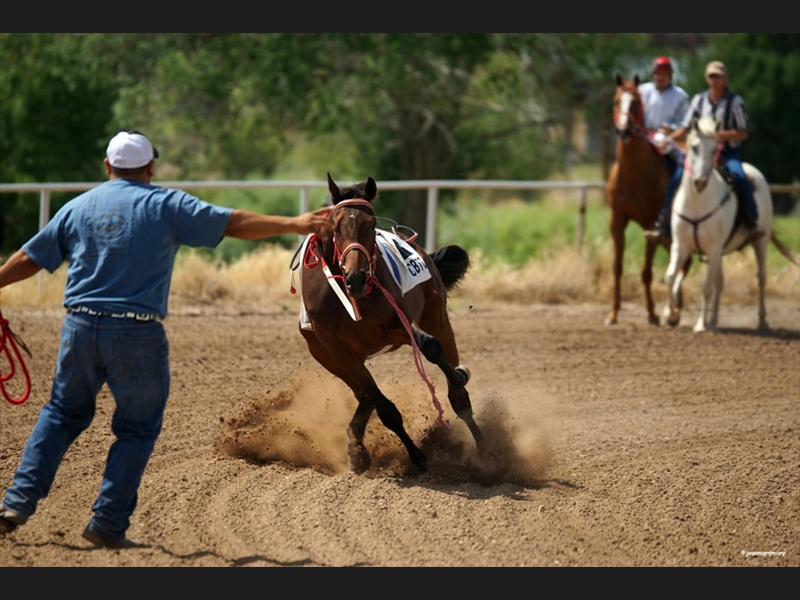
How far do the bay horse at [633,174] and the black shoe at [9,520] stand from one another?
28.8 ft

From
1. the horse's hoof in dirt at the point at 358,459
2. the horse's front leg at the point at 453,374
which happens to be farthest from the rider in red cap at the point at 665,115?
the horse's hoof in dirt at the point at 358,459

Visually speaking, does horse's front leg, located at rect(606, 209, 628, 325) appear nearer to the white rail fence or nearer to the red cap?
the white rail fence

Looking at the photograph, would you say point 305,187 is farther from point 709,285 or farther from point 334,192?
point 334,192

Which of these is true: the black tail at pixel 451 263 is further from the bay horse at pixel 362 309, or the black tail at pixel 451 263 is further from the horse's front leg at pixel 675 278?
the horse's front leg at pixel 675 278

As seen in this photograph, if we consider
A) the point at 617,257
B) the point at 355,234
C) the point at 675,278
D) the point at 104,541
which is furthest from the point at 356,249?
the point at 617,257

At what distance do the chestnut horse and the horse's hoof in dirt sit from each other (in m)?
6.71

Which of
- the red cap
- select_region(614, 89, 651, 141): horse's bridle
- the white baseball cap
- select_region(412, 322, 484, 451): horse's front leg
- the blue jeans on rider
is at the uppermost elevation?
the red cap

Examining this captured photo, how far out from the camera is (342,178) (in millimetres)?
22375

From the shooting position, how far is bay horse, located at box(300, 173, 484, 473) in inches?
216

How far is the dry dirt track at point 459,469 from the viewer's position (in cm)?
492

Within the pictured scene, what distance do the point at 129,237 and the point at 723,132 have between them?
8.99 m

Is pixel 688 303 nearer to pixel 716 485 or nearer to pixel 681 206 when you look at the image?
pixel 681 206

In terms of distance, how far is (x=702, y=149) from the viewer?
11391mm

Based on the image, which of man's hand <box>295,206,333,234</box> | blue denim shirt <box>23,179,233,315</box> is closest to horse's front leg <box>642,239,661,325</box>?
man's hand <box>295,206,333,234</box>
